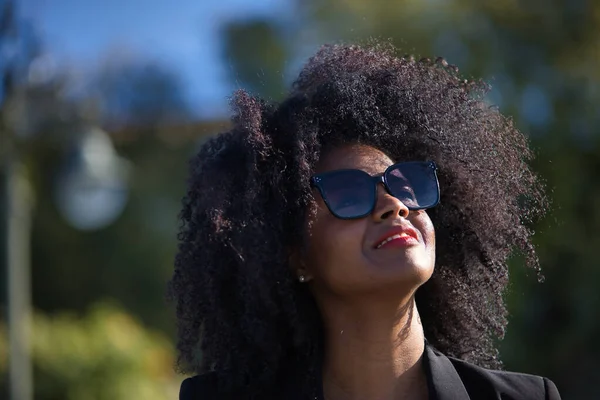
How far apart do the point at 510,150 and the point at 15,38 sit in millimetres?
5173

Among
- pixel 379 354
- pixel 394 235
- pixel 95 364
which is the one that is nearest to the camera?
pixel 394 235

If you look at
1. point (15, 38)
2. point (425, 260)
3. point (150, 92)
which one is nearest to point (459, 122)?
point (425, 260)

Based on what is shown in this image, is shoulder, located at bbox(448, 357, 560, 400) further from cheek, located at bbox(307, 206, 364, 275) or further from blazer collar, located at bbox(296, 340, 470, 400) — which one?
cheek, located at bbox(307, 206, 364, 275)

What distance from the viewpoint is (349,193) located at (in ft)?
8.97

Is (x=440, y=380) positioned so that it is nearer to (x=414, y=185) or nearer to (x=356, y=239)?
(x=356, y=239)

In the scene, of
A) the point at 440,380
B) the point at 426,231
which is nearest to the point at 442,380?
the point at 440,380

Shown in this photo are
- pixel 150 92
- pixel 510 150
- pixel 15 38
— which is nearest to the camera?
pixel 510 150

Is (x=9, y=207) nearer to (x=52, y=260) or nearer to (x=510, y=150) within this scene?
(x=510, y=150)

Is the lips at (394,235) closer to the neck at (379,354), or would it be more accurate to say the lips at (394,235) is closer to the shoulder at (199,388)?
the neck at (379,354)

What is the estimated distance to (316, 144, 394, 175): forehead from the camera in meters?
2.85

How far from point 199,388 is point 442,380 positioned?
2.76 feet

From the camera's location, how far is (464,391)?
274cm

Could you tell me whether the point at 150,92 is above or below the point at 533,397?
above

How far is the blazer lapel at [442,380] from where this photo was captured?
106 inches
